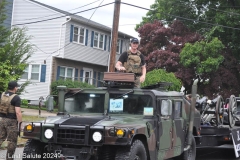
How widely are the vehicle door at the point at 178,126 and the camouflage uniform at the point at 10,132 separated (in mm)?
3139

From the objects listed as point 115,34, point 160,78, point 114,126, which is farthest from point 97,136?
point 160,78

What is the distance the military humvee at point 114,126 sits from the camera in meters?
6.84

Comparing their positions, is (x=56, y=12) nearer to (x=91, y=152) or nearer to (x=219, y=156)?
(x=219, y=156)

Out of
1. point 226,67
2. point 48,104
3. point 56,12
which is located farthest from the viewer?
point 56,12

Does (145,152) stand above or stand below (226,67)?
below

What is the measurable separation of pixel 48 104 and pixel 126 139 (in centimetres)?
220

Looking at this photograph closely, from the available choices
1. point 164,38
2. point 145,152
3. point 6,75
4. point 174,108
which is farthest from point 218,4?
point 145,152

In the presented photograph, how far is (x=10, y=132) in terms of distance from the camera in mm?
8234

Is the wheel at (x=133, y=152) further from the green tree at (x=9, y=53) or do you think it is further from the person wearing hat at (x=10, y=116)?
the green tree at (x=9, y=53)

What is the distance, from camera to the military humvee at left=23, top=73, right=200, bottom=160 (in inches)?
269

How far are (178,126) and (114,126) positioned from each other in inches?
94.4

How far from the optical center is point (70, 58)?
28781mm

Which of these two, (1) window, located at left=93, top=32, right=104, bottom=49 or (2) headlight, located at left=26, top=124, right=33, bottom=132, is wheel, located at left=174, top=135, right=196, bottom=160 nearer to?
(2) headlight, located at left=26, top=124, right=33, bottom=132

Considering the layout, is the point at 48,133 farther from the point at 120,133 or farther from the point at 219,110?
the point at 219,110
